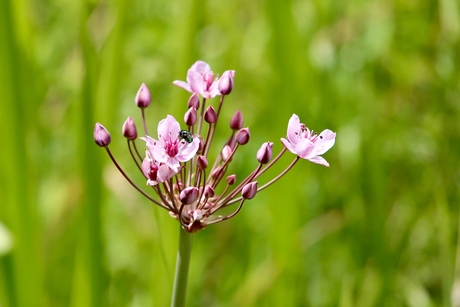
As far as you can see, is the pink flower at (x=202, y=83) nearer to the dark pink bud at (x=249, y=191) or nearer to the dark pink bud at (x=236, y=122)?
the dark pink bud at (x=236, y=122)

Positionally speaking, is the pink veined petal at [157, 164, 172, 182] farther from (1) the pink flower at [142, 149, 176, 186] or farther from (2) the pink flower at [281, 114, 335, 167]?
(2) the pink flower at [281, 114, 335, 167]

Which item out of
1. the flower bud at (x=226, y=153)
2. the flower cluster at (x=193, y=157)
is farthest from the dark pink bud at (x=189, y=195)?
the flower bud at (x=226, y=153)

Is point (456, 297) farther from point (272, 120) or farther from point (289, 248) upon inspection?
point (272, 120)

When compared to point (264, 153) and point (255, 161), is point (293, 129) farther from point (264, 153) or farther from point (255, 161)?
point (255, 161)

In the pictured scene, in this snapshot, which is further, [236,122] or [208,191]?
[236,122]

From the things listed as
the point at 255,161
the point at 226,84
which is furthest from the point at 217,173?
the point at 255,161

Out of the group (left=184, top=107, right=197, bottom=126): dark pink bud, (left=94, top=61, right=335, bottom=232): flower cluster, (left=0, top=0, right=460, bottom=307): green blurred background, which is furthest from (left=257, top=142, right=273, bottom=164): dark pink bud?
(left=0, top=0, right=460, bottom=307): green blurred background
